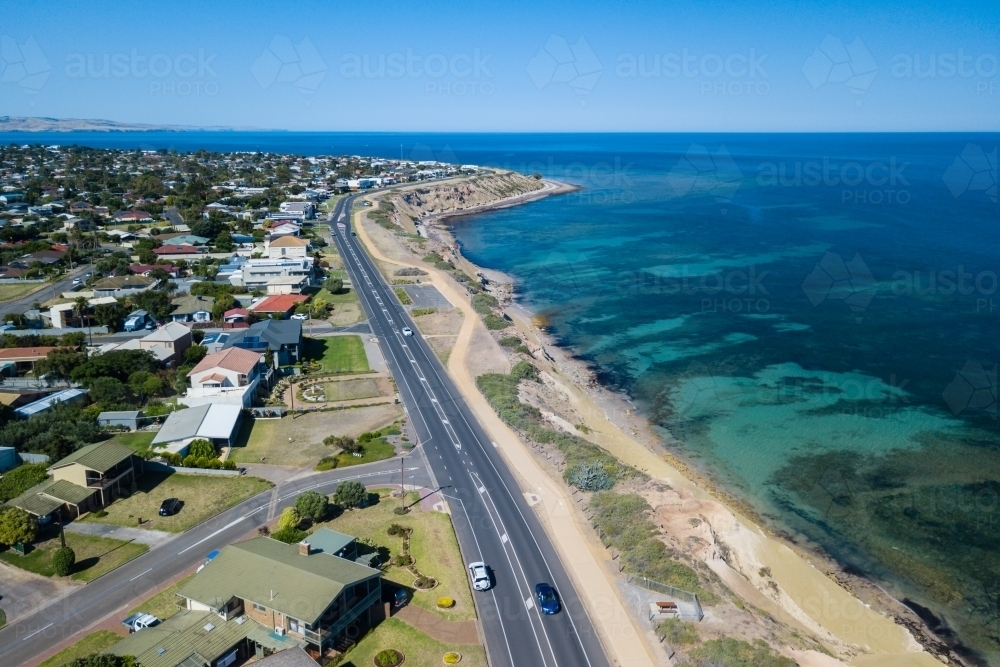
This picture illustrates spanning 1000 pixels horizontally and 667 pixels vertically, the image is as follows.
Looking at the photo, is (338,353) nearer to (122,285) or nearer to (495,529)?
(495,529)

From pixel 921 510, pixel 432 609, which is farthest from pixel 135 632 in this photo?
pixel 921 510

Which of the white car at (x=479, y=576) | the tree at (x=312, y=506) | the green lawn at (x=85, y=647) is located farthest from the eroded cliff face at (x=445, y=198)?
the green lawn at (x=85, y=647)

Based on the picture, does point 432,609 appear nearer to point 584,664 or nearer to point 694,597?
point 584,664

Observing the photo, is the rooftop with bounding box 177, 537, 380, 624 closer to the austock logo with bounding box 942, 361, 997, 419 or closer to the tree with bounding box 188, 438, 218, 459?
the tree with bounding box 188, 438, 218, 459

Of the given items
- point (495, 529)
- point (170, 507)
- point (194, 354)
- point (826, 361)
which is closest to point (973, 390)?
point (826, 361)

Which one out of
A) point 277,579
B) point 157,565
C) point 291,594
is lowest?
point 157,565

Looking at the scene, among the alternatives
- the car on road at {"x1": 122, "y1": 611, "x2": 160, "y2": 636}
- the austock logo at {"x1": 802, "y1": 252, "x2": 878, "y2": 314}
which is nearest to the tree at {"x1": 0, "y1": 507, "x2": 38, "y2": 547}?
the car on road at {"x1": 122, "y1": 611, "x2": 160, "y2": 636}
